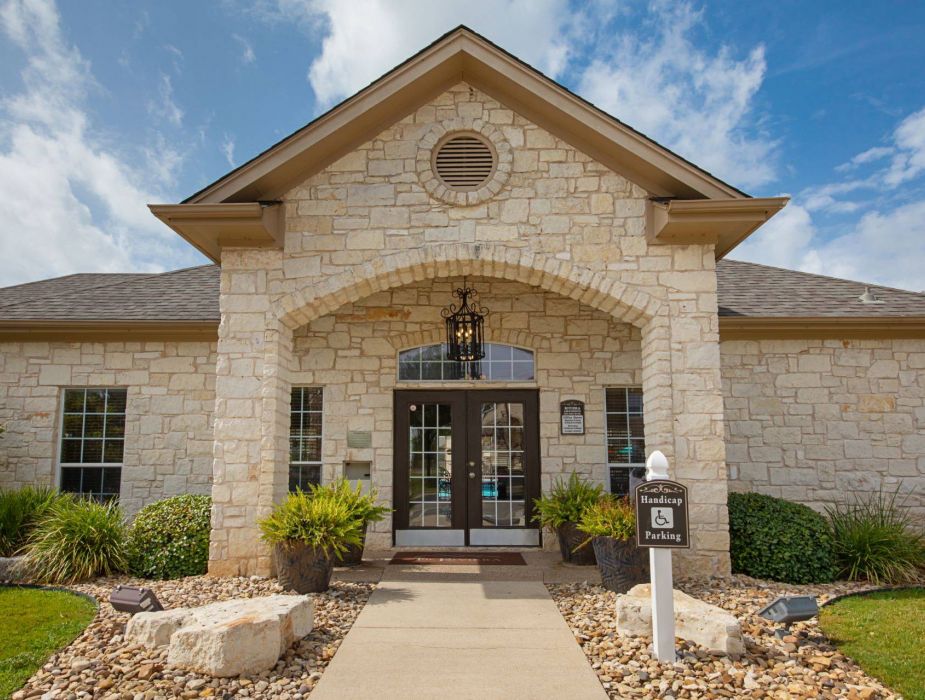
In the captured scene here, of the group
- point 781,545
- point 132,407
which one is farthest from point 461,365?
point 132,407

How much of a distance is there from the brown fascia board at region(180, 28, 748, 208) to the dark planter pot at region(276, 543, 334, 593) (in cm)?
389

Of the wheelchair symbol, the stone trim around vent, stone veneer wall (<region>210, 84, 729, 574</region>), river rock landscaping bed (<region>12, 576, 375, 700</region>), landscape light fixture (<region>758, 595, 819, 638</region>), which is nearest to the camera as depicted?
river rock landscaping bed (<region>12, 576, 375, 700</region>)

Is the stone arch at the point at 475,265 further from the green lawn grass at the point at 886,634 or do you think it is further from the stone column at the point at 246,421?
the green lawn grass at the point at 886,634

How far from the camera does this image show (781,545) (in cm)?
709

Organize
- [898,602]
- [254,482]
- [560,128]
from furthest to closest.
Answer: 1. [560,128]
2. [254,482]
3. [898,602]

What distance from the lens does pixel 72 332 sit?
9633mm

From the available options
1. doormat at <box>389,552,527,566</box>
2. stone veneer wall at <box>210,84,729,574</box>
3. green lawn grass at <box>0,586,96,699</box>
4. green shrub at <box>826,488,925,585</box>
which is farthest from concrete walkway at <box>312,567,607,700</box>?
green shrub at <box>826,488,925,585</box>

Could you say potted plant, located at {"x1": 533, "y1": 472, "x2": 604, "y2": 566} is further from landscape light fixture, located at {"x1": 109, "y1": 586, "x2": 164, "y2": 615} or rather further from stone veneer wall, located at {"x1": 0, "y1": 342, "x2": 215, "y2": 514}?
stone veneer wall, located at {"x1": 0, "y1": 342, "x2": 215, "y2": 514}

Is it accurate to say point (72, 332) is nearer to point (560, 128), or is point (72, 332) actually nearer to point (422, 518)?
point (422, 518)

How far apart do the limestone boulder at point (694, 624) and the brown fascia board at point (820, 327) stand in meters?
5.22

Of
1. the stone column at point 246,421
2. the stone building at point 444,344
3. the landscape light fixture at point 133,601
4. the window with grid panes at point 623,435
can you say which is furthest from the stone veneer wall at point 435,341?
the landscape light fixture at point 133,601

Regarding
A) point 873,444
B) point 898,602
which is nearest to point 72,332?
point 898,602

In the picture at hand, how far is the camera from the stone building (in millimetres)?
7246

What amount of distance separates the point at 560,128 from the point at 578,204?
3.08ft
